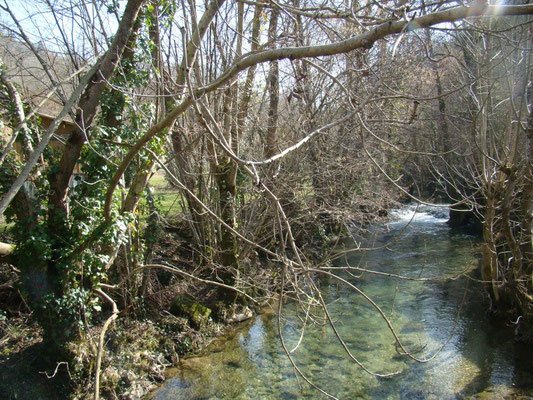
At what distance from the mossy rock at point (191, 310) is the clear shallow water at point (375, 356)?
0.51 meters

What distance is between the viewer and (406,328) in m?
7.79

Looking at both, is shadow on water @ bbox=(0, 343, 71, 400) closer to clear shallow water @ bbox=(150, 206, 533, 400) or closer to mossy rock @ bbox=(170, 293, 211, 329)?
clear shallow water @ bbox=(150, 206, 533, 400)

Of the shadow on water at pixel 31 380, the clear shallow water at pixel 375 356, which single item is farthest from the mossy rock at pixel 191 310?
the shadow on water at pixel 31 380

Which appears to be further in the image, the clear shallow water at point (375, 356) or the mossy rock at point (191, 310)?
the mossy rock at point (191, 310)

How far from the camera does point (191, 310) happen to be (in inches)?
306

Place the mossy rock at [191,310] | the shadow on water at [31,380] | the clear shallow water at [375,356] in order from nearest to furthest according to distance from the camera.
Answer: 1. the shadow on water at [31,380]
2. the clear shallow water at [375,356]
3. the mossy rock at [191,310]

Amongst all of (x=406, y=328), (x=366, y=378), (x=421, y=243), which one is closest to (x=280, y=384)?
(x=366, y=378)

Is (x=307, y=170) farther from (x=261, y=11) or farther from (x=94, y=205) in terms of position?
(x=94, y=205)

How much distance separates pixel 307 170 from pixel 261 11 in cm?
359

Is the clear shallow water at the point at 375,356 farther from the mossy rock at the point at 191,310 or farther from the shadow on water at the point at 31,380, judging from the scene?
the shadow on water at the point at 31,380

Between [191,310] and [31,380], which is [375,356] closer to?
[191,310]

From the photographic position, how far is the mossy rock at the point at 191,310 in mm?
7668

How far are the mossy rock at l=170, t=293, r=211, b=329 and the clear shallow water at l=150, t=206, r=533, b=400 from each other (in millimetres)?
513

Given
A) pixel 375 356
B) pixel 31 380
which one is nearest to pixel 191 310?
pixel 31 380
